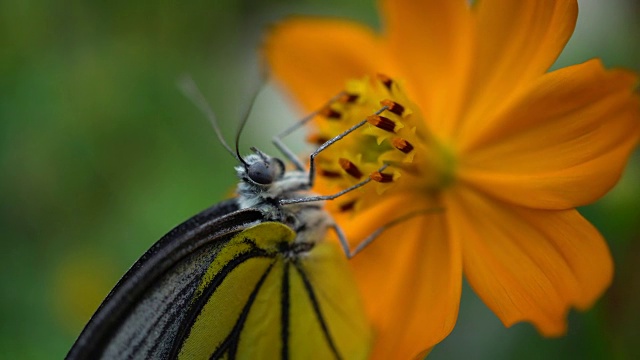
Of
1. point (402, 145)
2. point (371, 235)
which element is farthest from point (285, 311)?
point (402, 145)

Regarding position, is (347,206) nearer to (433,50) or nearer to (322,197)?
(322,197)

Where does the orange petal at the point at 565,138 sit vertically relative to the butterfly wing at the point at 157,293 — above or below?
below

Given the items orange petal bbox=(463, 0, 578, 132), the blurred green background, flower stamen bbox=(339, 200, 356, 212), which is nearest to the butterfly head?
flower stamen bbox=(339, 200, 356, 212)

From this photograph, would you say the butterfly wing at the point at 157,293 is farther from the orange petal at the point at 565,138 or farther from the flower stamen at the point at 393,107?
the orange petal at the point at 565,138

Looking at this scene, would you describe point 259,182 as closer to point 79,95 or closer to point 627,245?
point 627,245

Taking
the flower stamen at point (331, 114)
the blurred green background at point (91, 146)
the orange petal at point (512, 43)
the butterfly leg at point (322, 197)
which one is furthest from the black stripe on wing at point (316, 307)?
the blurred green background at point (91, 146)

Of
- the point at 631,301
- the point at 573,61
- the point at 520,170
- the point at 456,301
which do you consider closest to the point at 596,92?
the point at 520,170
